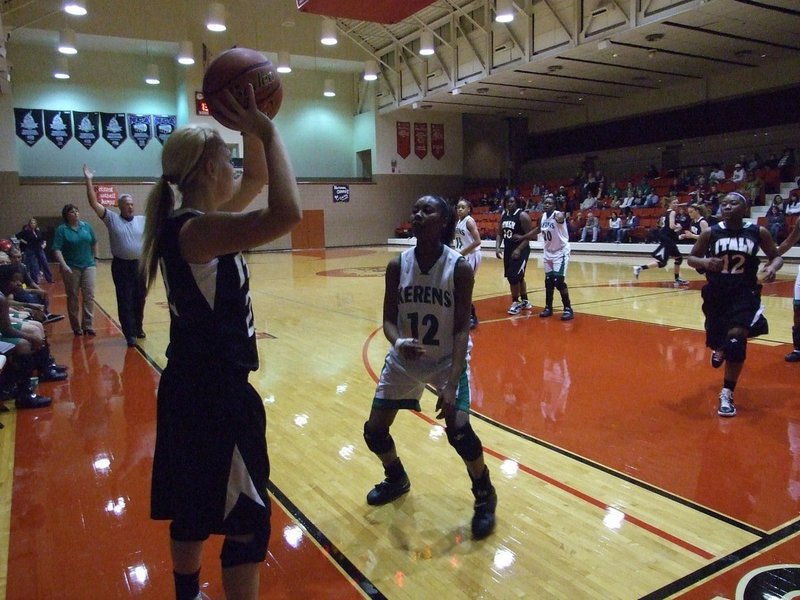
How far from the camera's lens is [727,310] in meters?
4.37

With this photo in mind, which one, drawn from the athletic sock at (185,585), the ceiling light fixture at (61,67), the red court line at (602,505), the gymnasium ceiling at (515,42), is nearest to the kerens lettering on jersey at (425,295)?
the red court line at (602,505)

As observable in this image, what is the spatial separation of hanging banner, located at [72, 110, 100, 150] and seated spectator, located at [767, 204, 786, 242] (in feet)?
71.4

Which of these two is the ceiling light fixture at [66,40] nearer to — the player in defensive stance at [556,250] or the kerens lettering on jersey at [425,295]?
the player in defensive stance at [556,250]

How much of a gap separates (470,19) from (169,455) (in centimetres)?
1961

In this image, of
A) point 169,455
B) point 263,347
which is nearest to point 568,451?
point 169,455

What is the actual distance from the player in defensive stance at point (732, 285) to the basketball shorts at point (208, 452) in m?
3.58

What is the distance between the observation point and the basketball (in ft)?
6.21

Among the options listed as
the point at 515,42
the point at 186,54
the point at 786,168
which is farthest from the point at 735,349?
the point at 186,54

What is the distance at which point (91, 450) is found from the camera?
12.8 ft

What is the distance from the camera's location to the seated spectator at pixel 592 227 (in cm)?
1980

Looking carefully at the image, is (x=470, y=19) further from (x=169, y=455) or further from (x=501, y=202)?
(x=169, y=455)

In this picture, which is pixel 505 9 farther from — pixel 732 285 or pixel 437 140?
pixel 437 140

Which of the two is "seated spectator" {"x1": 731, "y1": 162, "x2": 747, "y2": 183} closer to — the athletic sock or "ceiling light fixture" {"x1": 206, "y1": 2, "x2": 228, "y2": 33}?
"ceiling light fixture" {"x1": 206, "y1": 2, "x2": 228, "y2": 33}

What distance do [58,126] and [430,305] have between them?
2361 centimetres
